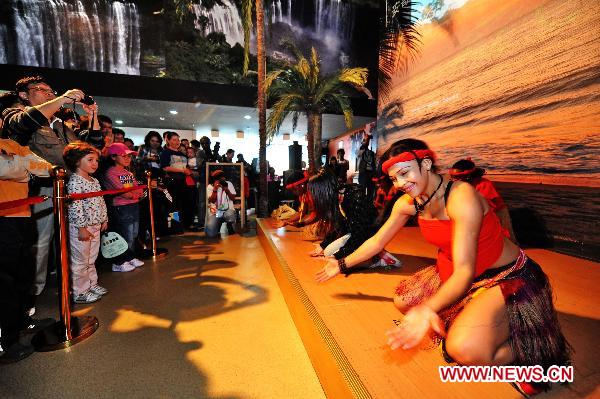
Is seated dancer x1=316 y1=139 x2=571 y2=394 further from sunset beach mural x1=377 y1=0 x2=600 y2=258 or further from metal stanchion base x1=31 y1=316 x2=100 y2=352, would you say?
sunset beach mural x1=377 y1=0 x2=600 y2=258

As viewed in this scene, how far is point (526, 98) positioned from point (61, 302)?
5.89m

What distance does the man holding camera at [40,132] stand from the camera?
7.44 feet

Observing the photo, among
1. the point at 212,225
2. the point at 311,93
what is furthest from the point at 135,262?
the point at 311,93

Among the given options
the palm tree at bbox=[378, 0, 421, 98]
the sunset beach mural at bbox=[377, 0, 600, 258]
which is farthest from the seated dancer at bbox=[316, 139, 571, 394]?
the palm tree at bbox=[378, 0, 421, 98]

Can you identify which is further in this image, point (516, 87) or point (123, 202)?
point (516, 87)

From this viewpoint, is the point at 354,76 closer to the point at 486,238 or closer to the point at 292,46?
the point at 292,46

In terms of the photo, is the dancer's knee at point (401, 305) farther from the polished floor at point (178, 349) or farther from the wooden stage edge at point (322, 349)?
the polished floor at point (178, 349)

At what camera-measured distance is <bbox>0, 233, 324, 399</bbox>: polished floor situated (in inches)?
67.2

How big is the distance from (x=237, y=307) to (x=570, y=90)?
15.7 ft

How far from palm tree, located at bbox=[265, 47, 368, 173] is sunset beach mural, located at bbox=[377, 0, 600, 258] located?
3.30 meters

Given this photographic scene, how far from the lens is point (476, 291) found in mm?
1516

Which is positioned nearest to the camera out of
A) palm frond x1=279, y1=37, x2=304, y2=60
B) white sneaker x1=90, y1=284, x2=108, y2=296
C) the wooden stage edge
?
the wooden stage edge

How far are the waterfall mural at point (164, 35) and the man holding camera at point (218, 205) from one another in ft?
26.3

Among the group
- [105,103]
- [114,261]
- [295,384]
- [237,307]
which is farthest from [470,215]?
[105,103]
